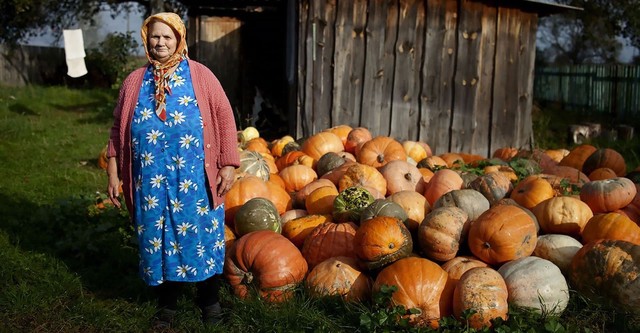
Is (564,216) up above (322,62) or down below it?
below

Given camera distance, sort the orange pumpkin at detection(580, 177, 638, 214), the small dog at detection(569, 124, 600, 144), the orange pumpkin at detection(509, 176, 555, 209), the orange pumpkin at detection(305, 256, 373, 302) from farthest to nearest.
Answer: the small dog at detection(569, 124, 600, 144), the orange pumpkin at detection(509, 176, 555, 209), the orange pumpkin at detection(580, 177, 638, 214), the orange pumpkin at detection(305, 256, 373, 302)

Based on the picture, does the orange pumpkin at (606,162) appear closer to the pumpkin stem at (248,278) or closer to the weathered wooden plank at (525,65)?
the weathered wooden plank at (525,65)

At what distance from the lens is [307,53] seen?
7863 millimetres

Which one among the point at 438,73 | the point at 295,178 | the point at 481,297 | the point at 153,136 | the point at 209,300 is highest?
the point at 438,73

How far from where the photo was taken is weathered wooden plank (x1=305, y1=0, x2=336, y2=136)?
309 inches

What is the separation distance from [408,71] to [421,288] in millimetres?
4941

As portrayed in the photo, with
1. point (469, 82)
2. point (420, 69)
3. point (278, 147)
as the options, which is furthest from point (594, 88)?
point (278, 147)

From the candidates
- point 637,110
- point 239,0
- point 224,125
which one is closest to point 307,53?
point 239,0

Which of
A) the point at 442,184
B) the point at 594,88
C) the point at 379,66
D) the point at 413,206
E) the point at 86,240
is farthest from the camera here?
the point at 594,88

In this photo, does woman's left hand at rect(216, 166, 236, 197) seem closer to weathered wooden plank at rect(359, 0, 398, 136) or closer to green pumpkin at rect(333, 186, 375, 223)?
green pumpkin at rect(333, 186, 375, 223)

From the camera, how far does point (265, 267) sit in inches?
159

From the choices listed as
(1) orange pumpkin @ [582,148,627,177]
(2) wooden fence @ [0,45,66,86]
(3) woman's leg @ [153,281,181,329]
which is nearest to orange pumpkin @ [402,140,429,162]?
(1) orange pumpkin @ [582,148,627,177]

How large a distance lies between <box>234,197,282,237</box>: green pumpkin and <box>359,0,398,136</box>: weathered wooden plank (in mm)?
3673

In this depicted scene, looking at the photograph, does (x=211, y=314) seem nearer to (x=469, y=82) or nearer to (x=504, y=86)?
(x=469, y=82)
